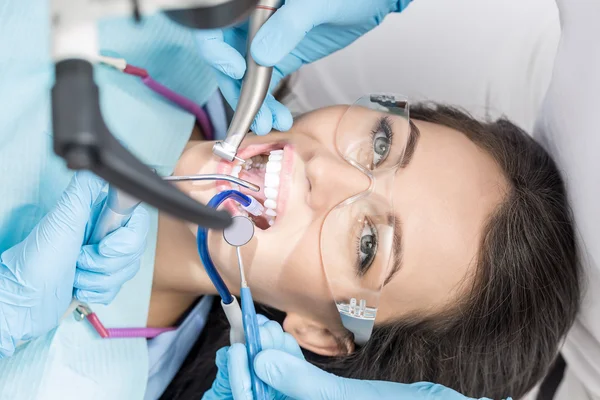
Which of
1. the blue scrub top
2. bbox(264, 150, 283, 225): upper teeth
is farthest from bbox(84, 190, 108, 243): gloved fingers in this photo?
bbox(264, 150, 283, 225): upper teeth

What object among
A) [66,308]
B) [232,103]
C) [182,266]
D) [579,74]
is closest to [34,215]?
[66,308]

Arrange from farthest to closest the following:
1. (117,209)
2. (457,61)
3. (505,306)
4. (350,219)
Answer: (457,61)
(505,306)
(350,219)
(117,209)

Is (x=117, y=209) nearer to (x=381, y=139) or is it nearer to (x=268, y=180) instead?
(x=268, y=180)

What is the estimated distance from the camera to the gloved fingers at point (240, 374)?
3.84 feet

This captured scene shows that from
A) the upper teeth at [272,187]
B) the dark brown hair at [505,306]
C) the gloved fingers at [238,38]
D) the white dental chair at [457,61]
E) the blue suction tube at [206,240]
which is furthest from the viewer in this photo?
the white dental chair at [457,61]

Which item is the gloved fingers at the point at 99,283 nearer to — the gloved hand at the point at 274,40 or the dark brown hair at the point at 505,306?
the gloved hand at the point at 274,40

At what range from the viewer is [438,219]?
123 cm

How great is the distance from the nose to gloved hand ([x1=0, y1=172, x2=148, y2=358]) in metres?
0.38

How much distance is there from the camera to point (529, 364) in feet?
4.87

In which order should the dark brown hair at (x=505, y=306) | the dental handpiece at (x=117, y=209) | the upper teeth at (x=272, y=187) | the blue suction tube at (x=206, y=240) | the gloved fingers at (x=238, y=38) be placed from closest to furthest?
the dental handpiece at (x=117, y=209) < the blue suction tube at (x=206, y=240) < the upper teeth at (x=272, y=187) < the dark brown hair at (x=505, y=306) < the gloved fingers at (x=238, y=38)

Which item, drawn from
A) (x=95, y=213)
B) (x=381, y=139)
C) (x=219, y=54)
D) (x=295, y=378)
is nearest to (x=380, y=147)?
(x=381, y=139)

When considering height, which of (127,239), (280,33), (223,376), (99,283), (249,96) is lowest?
(223,376)

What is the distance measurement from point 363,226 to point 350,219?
1.4 inches

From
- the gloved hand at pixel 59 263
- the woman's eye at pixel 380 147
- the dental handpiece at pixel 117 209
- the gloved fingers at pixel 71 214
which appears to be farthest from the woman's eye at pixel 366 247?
the gloved fingers at pixel 71 214
